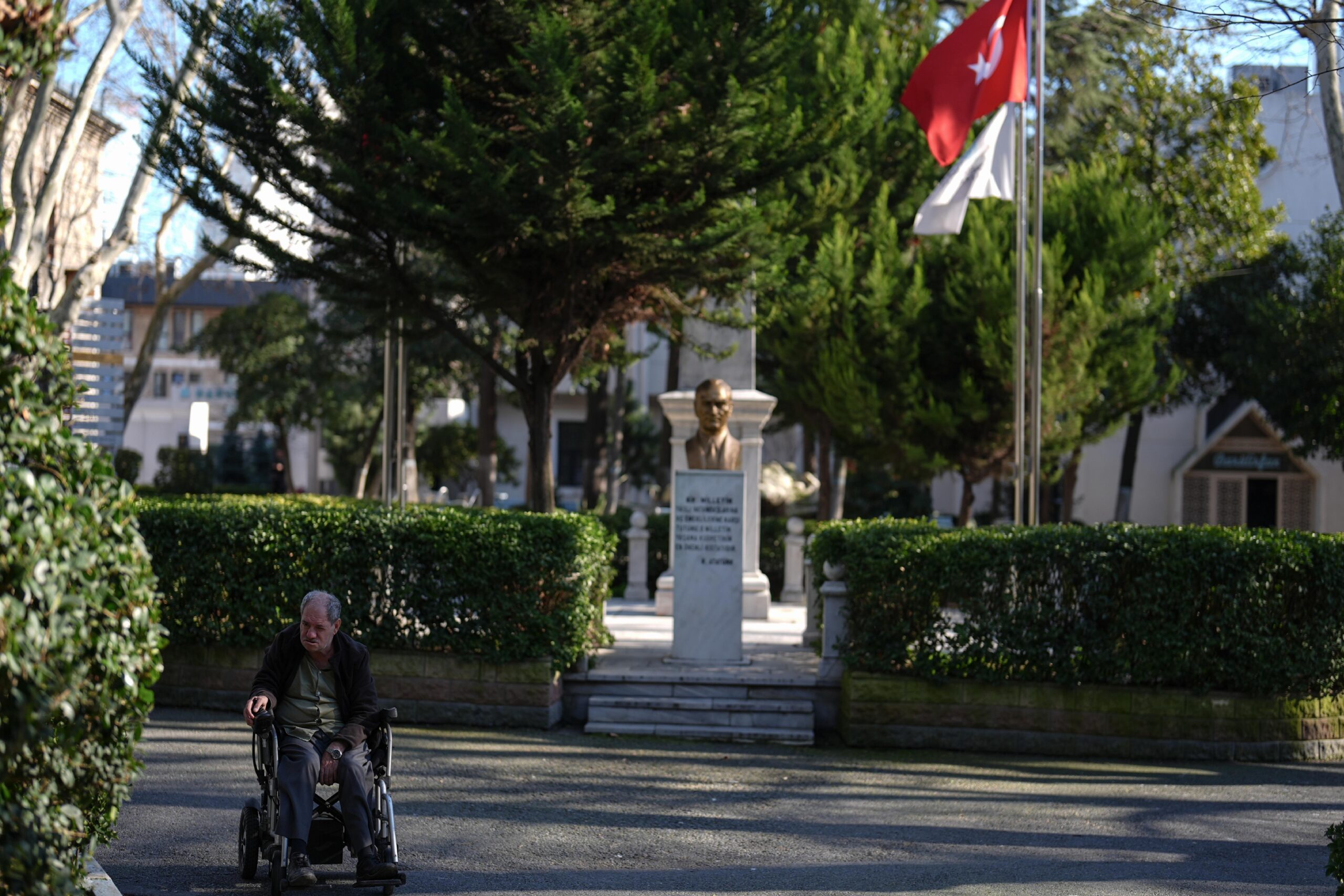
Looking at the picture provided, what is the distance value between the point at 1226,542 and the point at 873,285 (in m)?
11.7

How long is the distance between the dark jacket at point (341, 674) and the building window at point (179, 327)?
176 feet

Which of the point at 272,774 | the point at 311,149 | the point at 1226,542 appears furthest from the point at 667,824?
the point at 311,149

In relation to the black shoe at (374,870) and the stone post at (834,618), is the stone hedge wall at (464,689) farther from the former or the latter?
the black shoe at (374,870)

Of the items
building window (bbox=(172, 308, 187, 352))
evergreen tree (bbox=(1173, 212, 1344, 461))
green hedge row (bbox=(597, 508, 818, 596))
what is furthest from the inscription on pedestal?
building window (bbox=(172, 308, 187, 352))

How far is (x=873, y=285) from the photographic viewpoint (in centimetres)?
2128

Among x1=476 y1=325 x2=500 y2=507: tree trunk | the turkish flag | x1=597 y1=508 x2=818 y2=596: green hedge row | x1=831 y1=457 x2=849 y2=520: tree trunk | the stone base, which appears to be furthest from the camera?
x1=476 y1=325 x2=500 y2=507: tree trunk

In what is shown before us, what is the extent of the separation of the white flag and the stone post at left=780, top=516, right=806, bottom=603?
18.4 ft

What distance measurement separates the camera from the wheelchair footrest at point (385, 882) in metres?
5.95

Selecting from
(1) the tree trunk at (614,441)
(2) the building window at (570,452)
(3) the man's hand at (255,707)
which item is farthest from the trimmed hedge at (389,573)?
(2) the building window at (570,452)

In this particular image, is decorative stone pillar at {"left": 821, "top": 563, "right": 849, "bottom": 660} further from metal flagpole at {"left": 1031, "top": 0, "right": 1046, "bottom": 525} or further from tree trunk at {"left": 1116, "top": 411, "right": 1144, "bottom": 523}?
tree trunk at {"left": 1116, "top": 411, "right": 1144, "bottom": 523}

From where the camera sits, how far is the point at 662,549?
67.5ft

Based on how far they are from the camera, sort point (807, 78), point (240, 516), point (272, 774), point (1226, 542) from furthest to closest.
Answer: point (807, 78) < point (240, 516) < point (1226, 542) < point (272, 774)

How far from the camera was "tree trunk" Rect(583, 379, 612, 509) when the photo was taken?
26.8m

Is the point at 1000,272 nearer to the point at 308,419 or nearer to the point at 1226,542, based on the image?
the point at 1226,542
